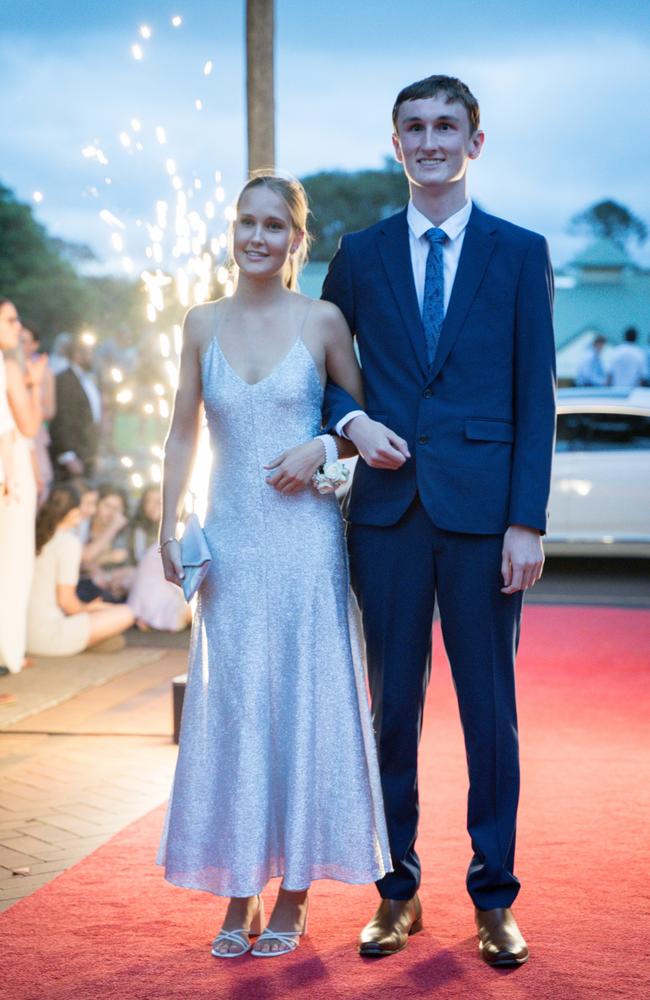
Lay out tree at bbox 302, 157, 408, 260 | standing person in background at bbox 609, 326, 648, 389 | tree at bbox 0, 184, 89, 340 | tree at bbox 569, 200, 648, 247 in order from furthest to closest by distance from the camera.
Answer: tree at bbox 569, 200, 648, 247 < tree at bbox 302, 157, 408, 260 < tree at bbox 0, 184, 89, 340 < standing person in background at bbox 609, 326, 648, 389

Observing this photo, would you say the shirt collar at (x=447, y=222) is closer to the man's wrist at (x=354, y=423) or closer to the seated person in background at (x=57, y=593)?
the man's wrist at (x=354, y=423)

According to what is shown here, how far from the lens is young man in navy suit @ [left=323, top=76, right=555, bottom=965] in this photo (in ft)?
10.7

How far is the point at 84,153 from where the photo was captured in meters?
5.92

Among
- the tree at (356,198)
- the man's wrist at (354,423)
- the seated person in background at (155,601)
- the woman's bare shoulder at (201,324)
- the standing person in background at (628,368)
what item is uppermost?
the tree at (356,198)

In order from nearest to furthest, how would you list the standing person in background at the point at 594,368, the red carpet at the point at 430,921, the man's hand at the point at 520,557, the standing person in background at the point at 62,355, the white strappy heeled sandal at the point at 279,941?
the red carpet at the point at 430,921, the man's hand at the point at 520,557, the white strappy heeled sandal at the point at 279,941, the standing person in background at the point at 62,355, the standing person in background at the point at 594,368

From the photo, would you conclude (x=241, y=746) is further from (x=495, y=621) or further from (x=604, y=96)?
(x=604, y=96)

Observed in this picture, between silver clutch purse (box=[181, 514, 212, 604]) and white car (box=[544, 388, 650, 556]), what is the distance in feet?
24.4

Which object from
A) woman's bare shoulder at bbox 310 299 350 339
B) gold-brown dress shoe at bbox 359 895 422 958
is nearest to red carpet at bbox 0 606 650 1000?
gold-brown dress shoe at bbox 359 895 422 958

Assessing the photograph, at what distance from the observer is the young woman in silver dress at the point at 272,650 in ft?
10.8

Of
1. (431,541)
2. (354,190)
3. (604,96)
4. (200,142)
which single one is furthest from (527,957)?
(604,96)

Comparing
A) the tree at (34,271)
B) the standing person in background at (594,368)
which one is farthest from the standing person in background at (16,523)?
the tree at (34,271)

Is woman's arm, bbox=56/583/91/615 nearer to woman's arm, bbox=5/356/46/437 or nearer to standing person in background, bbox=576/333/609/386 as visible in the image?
woman's arm, bbox=5/356/46/437

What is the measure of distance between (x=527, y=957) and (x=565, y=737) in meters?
2.42

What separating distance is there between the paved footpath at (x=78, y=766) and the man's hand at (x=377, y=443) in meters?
1.66
